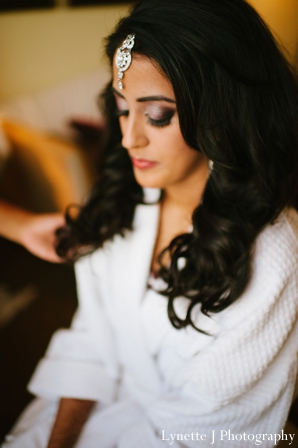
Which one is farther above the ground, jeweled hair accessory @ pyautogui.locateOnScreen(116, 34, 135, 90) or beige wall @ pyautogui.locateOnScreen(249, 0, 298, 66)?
beige wall @ pyautogui.locateOnScreen(249, 0, 298, 66)

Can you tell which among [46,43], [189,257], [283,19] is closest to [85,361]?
[189,257]

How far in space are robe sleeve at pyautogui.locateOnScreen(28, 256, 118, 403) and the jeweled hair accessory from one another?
19.7 inches

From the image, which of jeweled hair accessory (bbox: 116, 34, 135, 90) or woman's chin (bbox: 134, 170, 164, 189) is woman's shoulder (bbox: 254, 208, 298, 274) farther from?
jeweled hair accessory (bbox: 116, 34, 135, 90)

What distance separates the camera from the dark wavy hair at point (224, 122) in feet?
1.78

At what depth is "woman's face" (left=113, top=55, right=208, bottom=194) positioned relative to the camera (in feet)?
1.88

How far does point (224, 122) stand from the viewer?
59 centimetres

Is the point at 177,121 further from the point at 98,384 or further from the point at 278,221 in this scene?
the point at 98,384

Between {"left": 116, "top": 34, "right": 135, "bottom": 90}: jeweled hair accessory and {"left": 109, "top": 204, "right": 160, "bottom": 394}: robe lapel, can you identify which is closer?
{"left": 116, "top": 34, "right": 135, "bottom": 90}: jeweled hair accessory

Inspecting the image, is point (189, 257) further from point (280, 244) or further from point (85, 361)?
point (85, 361)

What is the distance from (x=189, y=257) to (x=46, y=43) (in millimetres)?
1097

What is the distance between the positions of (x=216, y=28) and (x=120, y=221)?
50 cm

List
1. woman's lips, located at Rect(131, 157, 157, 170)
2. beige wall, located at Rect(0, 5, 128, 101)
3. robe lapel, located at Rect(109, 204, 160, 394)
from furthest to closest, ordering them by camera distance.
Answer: beige wall, located at Rect(0, 5, 128, 101), robe lapel, located at Rect(109, 204, 160, 394), woman's lips, located at Rect(131, 157, 157, 170)

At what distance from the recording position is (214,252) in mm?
675

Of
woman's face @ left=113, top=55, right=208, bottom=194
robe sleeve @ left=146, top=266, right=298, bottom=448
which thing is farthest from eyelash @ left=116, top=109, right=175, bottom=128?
robe sleeve @ left=146, top=266, right=298, bottom=448
